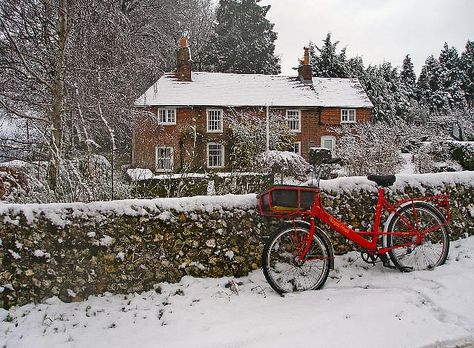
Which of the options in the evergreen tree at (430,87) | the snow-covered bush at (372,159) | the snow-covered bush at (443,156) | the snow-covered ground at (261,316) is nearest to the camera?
the snow-covered ground at (261,316)

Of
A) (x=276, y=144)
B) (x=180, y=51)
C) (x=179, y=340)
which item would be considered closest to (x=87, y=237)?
(x=179, y=340)

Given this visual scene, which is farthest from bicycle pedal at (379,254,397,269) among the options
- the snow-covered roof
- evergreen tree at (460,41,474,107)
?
evergreen tree at (460,41,474,107)

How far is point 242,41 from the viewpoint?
34812 mm

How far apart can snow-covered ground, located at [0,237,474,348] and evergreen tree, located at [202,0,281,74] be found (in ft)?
103

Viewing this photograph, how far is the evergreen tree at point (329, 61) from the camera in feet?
112

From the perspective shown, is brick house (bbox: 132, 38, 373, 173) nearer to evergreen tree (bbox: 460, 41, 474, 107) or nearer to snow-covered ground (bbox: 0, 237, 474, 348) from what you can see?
snow-covered ground (bbox: 0, 237, 474, 348)

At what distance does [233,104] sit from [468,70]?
1216 inches

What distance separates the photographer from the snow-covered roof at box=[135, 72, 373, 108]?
77.7 feet

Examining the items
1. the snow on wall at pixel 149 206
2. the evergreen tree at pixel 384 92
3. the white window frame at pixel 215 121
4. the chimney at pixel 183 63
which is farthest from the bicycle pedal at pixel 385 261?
the evergreen tree at pixel 384 92

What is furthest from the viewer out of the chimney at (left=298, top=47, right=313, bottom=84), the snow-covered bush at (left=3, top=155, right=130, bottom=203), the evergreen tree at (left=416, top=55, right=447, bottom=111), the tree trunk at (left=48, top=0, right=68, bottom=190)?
the evergreen tree at (left=416, top=55, right=447, bottom=111)

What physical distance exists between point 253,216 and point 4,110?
17.2 ft

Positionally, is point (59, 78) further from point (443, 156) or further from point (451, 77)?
point (451, 77)

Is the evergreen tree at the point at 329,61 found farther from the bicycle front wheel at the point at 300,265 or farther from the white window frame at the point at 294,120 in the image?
the bicycle front wheel at the point at 300,265

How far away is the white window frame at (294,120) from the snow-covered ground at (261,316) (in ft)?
70.5
